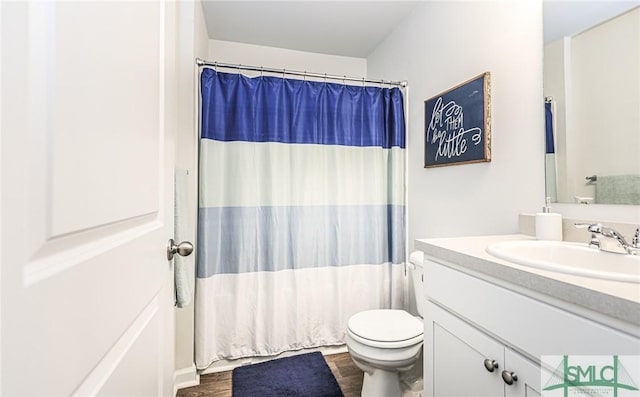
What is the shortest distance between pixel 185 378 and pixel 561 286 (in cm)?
190

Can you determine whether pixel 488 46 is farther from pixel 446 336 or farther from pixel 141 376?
pixel 141 376

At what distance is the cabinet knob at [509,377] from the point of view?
2.42 ft

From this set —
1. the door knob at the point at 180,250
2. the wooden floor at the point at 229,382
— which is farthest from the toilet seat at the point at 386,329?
the door knob at the point at 180,250

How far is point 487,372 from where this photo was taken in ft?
2.70

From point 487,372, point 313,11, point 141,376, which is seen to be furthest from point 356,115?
point 141,376

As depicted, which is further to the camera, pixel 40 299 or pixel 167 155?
pixel 167 155

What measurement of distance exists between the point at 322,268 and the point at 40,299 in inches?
68.4

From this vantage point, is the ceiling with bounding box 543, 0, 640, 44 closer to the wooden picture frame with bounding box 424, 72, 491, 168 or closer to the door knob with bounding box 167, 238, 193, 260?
the wooden picture frame with bounding box 424, 72, 491, 168

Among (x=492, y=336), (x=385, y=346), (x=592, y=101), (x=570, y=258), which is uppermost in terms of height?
(x=592, y=101)

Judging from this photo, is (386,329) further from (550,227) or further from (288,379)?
(550,227)

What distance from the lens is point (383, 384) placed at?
148 cm

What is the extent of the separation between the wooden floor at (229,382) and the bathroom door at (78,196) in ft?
3.92

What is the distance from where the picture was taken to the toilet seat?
1.40 m

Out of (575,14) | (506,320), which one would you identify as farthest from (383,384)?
(575,14)
